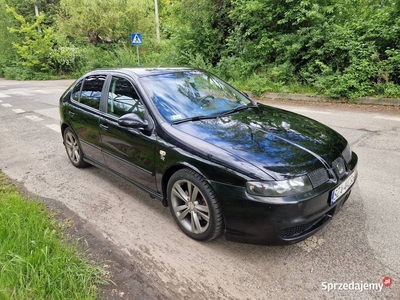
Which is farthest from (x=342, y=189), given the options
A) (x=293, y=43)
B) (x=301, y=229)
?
(x=293, y=43)

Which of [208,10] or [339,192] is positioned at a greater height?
[208,10]

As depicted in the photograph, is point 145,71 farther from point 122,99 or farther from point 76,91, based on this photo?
point 76,91

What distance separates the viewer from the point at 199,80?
3.66 meters

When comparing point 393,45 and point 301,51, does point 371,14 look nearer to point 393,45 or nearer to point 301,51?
point 393,45

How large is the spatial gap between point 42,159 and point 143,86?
9.92 ft

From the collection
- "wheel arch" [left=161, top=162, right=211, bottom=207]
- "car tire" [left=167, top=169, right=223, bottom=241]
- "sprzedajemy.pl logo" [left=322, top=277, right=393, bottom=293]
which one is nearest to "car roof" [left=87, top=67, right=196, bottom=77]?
"wheel arch" [left=161, top=162, right=211, bottom=207]

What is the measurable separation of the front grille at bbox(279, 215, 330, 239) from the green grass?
1.49m

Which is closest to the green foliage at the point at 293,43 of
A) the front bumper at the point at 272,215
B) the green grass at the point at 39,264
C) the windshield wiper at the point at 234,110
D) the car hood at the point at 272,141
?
the windshield wiper at the point at 234,110

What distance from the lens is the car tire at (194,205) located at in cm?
249

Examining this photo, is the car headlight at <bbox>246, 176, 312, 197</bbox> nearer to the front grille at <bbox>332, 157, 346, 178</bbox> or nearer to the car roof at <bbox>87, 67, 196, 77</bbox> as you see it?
the front grille at <bbox>332, 157, 346, 178</bbox>

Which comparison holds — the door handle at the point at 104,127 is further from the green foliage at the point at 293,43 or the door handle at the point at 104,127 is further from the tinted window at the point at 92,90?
the green foliage at the point at 293,43

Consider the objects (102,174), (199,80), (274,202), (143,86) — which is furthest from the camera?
(102,174)

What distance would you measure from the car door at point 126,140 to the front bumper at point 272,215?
94cm

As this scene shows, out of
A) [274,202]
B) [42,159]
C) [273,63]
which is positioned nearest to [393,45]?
[273,63]
